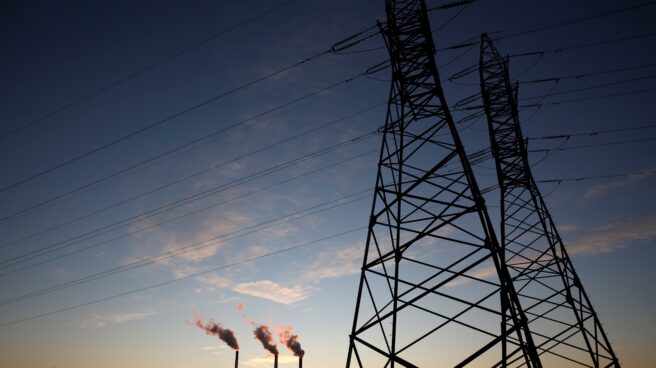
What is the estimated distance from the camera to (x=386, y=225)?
9.42 m

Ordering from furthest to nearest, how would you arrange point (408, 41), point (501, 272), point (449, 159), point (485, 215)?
point (408, 41) < point (449, 159) < point (485, 215) < point (501, 272)

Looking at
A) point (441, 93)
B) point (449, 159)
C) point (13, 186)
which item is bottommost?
point (449, 159)

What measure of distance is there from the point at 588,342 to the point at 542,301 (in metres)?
1.77

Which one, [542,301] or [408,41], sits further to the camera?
Answer: [542,301]

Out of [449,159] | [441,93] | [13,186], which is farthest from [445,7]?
[13,186]

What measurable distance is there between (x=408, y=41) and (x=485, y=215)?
252 inches

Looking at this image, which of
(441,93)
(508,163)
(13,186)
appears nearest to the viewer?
(441,93)

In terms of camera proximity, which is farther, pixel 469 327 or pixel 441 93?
pixel 441 93

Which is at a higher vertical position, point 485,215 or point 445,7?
point 445,7

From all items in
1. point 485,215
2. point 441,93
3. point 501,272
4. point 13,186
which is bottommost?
point 501,272

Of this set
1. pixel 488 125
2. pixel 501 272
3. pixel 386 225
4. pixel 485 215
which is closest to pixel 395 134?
pixel 386 225

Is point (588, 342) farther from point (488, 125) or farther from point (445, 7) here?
point (445, 7)

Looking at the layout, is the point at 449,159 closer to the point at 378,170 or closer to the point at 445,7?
the point at 378,170

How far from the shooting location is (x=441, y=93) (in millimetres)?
10047
